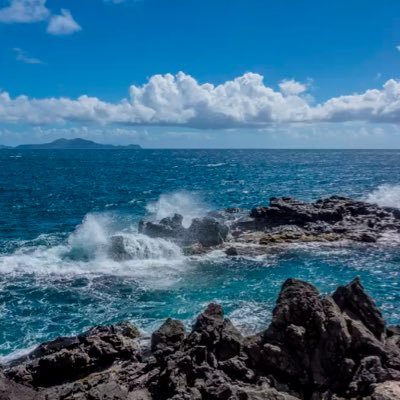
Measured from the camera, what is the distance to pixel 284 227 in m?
54.8

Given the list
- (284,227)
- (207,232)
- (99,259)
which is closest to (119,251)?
(99,259)

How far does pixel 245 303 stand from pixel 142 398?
17184mm

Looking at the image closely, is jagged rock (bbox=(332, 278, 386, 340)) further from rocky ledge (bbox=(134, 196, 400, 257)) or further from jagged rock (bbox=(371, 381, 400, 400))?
rocky ledge (bbox=(134, 196, 400, 257))

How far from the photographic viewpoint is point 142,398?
54.0ft

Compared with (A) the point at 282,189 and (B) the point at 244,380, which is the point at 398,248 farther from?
(A) the point at 282,189

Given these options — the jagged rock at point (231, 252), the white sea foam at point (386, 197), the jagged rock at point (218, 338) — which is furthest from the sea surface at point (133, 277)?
the white sea foam at point (386, 197)

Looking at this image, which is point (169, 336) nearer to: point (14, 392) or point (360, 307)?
point (14, 392)

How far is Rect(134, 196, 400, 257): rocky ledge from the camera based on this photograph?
49.8 metres

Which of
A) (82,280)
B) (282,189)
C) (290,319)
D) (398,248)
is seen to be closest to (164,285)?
(82,280)

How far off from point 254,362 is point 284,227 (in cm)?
3746

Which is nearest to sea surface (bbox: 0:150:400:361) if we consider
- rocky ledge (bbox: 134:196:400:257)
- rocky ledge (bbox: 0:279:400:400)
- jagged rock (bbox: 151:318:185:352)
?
rocky ledge (bbox: 134:196:400:257)

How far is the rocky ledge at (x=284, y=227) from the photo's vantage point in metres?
49.8

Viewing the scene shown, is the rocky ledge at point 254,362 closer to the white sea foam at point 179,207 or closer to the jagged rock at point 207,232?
the jagged rock at point 207,232

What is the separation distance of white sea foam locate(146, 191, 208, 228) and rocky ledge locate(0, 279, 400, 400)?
42.4 m
